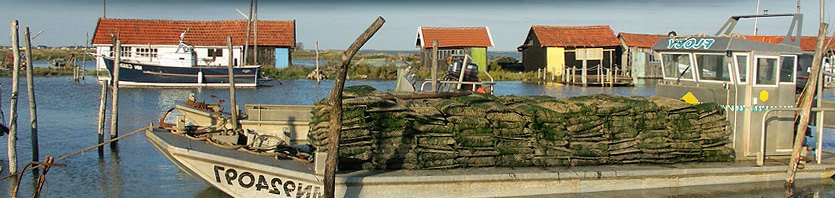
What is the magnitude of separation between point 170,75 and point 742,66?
28.5 metres

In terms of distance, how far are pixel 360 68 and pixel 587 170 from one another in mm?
37912

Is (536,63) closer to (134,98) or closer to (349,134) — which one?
(134,98)

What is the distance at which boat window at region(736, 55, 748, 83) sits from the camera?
9.71 metres

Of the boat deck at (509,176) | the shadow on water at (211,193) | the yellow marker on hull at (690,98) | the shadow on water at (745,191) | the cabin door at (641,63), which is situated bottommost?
the shadow on water at (211,193)

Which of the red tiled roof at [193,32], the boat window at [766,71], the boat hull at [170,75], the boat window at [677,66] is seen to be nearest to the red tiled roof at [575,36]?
the red tiled roof at [193,32]

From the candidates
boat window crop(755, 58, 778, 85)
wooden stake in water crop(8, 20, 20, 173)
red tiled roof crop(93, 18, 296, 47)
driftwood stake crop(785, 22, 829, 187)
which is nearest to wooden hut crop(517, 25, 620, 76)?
red tiled roof crop(93, 18, 296, 47)

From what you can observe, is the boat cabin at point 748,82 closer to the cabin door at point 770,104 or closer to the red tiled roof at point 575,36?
the cabin door at point 770,104

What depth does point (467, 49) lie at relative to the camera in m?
43.8

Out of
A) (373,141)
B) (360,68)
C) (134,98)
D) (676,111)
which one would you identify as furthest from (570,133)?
(360,68)

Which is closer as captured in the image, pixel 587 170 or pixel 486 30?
pixel 587 170

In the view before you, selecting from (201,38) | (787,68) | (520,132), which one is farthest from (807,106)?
(201,38)

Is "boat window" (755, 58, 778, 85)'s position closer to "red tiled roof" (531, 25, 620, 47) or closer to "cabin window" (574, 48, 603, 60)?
"red tiled roof" (531, 25, 620, 47)

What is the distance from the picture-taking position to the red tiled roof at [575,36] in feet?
141

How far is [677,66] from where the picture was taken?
1077cm
